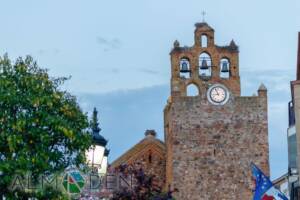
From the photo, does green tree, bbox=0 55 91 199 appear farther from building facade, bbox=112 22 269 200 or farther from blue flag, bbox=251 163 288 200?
building facade, bbox=112 22 269 200

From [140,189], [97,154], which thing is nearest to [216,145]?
[140,189]

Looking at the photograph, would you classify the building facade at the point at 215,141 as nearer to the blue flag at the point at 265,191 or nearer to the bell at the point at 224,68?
the bell at the point at 224,68

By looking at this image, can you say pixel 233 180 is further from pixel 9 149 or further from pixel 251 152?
pixel 9 149

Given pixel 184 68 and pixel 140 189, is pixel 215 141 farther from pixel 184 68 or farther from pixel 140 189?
pixel 140 189

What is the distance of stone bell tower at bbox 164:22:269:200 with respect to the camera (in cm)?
6512

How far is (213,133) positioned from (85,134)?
130ft

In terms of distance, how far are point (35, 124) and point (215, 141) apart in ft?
131

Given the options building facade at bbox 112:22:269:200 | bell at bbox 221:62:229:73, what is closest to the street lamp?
building facade at bbox 112:22:269:200

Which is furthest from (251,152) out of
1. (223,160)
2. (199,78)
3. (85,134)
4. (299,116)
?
(85,134)

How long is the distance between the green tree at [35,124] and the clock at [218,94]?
1552 inches

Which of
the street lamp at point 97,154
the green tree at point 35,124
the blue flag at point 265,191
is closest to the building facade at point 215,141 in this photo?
the blue flag at point 265,191

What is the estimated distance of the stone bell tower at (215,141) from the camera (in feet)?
214

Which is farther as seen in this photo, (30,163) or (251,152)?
(251,152)

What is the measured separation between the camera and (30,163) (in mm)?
25453
